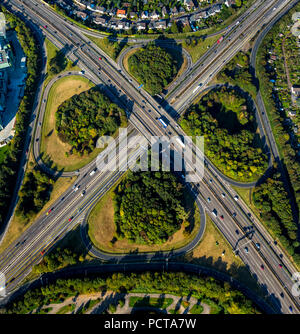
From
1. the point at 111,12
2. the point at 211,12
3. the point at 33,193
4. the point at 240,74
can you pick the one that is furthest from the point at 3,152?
the point at 211,12

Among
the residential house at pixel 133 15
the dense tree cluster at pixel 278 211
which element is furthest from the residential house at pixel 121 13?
the dense tree cluster at pixel 278 211

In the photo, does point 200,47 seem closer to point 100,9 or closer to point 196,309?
point 100,9

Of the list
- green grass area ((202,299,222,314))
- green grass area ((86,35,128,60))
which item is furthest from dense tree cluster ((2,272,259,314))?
green grass area ((86,35,128,60))

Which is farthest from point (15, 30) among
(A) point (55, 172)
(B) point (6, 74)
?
(A) point (55, 172)

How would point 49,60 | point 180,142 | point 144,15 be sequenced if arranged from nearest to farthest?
point 180,142 < point 49,60 < point 144,15

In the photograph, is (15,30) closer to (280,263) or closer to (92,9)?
(92,9)

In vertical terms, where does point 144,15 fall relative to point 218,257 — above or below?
above

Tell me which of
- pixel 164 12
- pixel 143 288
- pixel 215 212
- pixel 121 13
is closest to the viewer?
pixel 143 288
